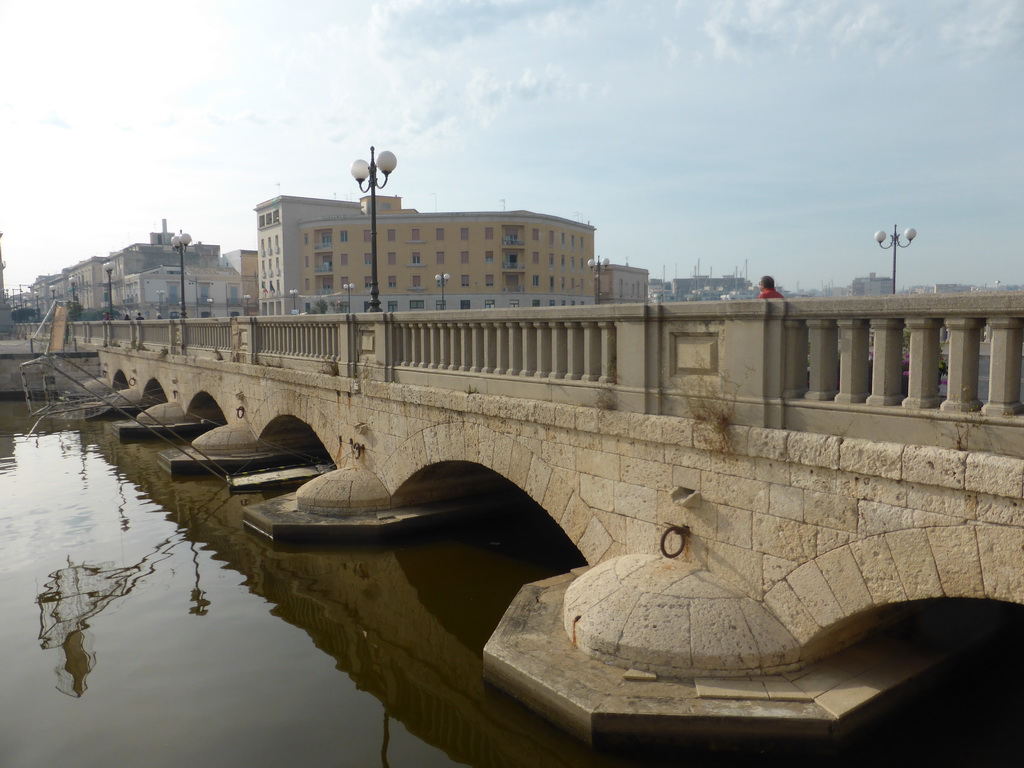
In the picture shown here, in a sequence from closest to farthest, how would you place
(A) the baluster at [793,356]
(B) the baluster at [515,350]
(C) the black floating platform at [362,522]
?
(A) the baluster at [793,356], (B) the baluster at [515,350], (C) the black floating platform at [362,522]

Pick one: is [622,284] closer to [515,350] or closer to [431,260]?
[431,260]

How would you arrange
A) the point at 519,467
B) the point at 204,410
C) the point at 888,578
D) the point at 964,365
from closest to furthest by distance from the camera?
the point at 964,365
the point at 888,578
the point at 519,467
the point at 204,410

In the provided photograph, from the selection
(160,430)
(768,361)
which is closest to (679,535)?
(768,361)

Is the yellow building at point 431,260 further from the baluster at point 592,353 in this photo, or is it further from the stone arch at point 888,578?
the stone arch at point 888,578

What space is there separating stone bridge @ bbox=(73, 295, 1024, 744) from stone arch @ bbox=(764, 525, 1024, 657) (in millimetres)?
12

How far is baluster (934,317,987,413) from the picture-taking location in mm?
4727

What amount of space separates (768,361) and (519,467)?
3.28 m

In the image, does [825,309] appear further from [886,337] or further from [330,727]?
[330,727]

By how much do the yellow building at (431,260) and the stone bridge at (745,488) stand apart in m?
56.0

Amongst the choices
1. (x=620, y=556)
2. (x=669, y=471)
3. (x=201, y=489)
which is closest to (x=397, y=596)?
(x=620, y=556)

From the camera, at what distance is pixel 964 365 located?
4.75 metres

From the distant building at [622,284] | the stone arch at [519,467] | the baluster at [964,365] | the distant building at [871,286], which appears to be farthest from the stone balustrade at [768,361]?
the distant building at [622,284]

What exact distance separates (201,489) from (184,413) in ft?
22.7

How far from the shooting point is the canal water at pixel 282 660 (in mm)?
6133
